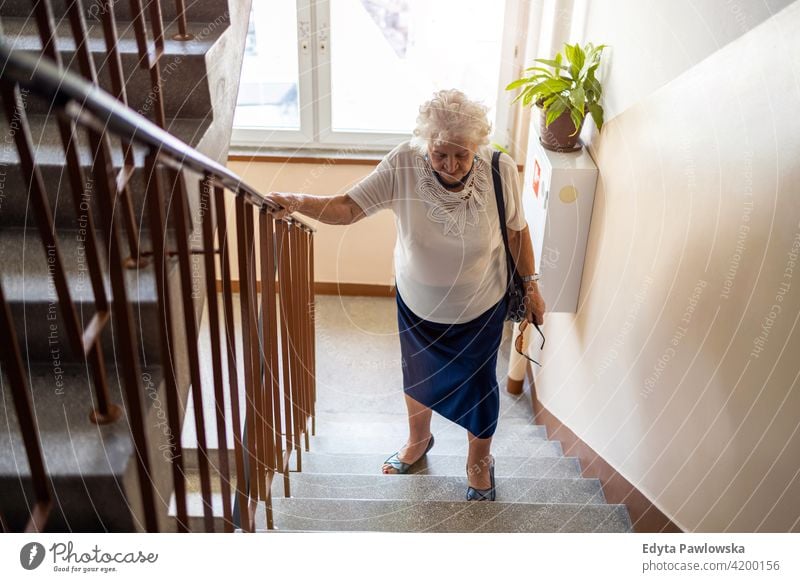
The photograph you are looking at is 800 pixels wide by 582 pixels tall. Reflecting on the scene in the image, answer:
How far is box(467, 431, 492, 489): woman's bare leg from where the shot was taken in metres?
2.37

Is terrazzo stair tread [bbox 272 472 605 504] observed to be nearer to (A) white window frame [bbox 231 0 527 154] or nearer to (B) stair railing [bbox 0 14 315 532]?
(B) stair railing [bbox 0 14 315 532]

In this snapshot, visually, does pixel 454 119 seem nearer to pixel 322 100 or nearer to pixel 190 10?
pixel 190 10

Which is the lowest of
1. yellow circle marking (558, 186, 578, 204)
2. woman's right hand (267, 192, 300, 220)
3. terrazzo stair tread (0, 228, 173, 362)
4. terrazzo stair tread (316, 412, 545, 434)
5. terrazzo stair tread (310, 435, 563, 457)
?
terrazzo stair tread (316, 412, 545, 434)

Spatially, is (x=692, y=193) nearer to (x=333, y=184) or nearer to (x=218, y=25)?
(x=218, y=25)

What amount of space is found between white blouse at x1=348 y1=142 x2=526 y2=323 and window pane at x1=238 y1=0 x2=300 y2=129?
2108 millimetres

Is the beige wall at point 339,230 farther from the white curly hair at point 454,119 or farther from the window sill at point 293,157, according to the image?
the white curly hair at point 454,119

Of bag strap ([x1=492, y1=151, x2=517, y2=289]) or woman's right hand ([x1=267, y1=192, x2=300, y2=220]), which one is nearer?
woman's right hand ([x1=267, y1=192, x2=300, y2=220])

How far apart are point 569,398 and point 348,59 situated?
7.16 ft

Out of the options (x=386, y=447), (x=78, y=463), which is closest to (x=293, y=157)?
(x=386, y=447)

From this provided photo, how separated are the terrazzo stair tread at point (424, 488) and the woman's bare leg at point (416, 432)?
159 millimetres

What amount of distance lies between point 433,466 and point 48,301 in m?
1.58

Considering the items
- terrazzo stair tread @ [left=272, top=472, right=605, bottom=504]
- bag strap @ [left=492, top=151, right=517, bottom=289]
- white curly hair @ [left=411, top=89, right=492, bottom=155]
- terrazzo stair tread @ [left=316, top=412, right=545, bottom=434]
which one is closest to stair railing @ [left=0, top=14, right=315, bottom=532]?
terrazzo stair tread @ [left=272, top=472, right=605, bottom=504]

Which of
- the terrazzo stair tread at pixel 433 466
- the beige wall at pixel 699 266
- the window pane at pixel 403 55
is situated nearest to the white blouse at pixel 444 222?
the beige wall at pixel 699 266
